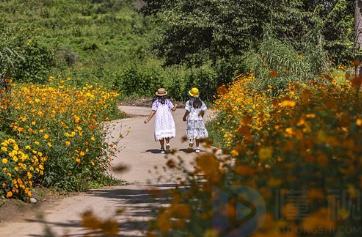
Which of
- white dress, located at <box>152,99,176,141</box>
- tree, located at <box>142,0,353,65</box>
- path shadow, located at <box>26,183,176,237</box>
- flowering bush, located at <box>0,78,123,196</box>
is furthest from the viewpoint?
tree, located at <box>142,0,353,65</box>

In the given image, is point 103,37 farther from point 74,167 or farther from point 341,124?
point 341,124

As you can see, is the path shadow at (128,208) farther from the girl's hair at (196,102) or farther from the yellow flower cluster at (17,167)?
the girl's hair at (196,102)

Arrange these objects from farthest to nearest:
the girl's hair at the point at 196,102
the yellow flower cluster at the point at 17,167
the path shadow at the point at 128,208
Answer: the girl's hair at the point at 196,102 → the yellow flower cluster at the point at 17,167 → the path shadow at the point at 128,208

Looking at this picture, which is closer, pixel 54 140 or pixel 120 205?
pixel 120 205

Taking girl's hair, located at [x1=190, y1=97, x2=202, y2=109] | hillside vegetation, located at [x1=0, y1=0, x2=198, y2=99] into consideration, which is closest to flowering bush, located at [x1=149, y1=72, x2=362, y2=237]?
hillside vegetation, located at [x1=0, y1=0, x2=198, y2=99]

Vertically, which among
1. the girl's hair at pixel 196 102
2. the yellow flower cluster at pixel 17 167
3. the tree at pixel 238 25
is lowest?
the yellow flower cluster at pixel 17 167

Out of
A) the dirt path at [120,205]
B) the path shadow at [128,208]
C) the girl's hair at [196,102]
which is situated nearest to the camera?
the path shadow at [128,208]

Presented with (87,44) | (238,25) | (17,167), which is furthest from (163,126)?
(87,44)

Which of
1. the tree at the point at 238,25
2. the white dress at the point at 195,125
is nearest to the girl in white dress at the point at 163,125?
the white dress at the point at 195,125

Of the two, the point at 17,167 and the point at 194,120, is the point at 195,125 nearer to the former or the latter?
the point at 194,120

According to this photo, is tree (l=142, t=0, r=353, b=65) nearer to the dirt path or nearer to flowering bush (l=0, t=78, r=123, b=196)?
the dirt path

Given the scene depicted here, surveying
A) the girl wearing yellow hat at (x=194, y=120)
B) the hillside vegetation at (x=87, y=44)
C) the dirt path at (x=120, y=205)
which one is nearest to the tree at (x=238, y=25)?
the hillside vegetation at (x=87, y=44)

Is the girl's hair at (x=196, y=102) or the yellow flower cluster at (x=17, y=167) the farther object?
the girl's hair at (x=196, y=102)

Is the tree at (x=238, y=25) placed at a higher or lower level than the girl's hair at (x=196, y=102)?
higher
